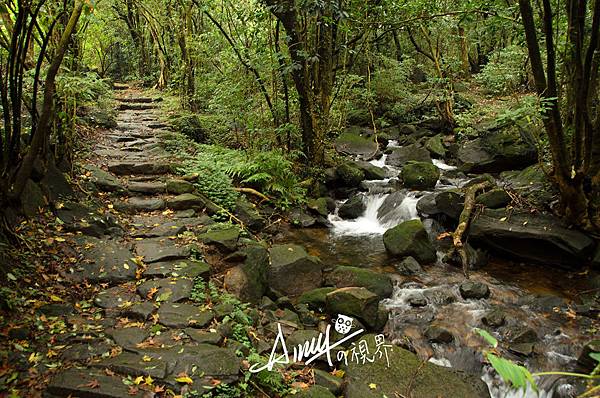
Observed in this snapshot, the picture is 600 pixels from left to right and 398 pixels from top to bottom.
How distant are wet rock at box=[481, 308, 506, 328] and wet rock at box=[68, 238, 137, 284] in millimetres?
4835

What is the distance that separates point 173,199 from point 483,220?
5.81 meters

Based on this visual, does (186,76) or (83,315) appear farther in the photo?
(186,76)

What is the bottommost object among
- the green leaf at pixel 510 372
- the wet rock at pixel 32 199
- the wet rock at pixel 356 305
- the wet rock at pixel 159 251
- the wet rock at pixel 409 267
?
the wet rock at pixel 409 267

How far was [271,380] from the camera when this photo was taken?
12.5 ft

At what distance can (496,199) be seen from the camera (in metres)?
8.58

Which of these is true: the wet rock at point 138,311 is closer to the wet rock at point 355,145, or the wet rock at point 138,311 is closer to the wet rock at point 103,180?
the wet rock at point 103,180

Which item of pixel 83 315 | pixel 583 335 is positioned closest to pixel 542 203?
pixel 583 335

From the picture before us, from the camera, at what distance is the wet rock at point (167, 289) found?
4.64 meters

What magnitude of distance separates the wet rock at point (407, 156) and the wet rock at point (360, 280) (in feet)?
22.9

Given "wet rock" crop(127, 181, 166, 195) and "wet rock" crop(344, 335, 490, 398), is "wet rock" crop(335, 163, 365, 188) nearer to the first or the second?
"wet rock" crop(127, 181, 166, 195)

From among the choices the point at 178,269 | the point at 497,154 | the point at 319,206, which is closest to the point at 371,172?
the point at 319,206

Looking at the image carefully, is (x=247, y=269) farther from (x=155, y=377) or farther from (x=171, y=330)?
(x=155, y=377)

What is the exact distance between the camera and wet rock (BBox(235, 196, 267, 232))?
25.9 ft

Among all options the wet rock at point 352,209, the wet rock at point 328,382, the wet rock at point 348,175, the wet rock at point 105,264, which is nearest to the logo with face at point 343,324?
the wet rock at point 328,382
